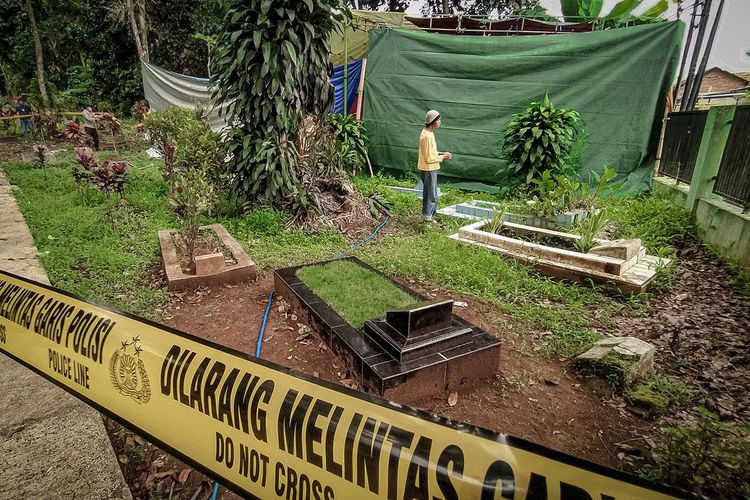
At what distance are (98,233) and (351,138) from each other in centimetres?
491

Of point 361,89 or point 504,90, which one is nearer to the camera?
point 504,90

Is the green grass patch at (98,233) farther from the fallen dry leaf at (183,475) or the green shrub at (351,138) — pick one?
the green shrub at (351,138)

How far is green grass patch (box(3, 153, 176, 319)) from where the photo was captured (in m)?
3.94

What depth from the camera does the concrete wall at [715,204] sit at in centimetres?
427

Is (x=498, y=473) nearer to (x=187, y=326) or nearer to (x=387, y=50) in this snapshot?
(x=187, y=326)

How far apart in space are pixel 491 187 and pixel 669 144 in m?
2.94

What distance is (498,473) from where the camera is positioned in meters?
0.93

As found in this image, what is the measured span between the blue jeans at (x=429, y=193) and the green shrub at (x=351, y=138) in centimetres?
212

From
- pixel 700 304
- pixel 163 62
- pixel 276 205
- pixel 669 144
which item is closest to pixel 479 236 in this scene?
pixel 700 304

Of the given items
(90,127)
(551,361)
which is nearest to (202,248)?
(551,361)

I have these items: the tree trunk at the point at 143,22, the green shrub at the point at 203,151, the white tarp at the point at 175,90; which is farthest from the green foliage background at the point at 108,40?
the green shrub at the point at 203,151

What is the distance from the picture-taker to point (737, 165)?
4688 millimetres

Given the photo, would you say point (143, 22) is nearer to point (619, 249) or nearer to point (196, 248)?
point (196, 248)

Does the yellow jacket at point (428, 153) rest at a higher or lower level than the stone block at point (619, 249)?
higher
